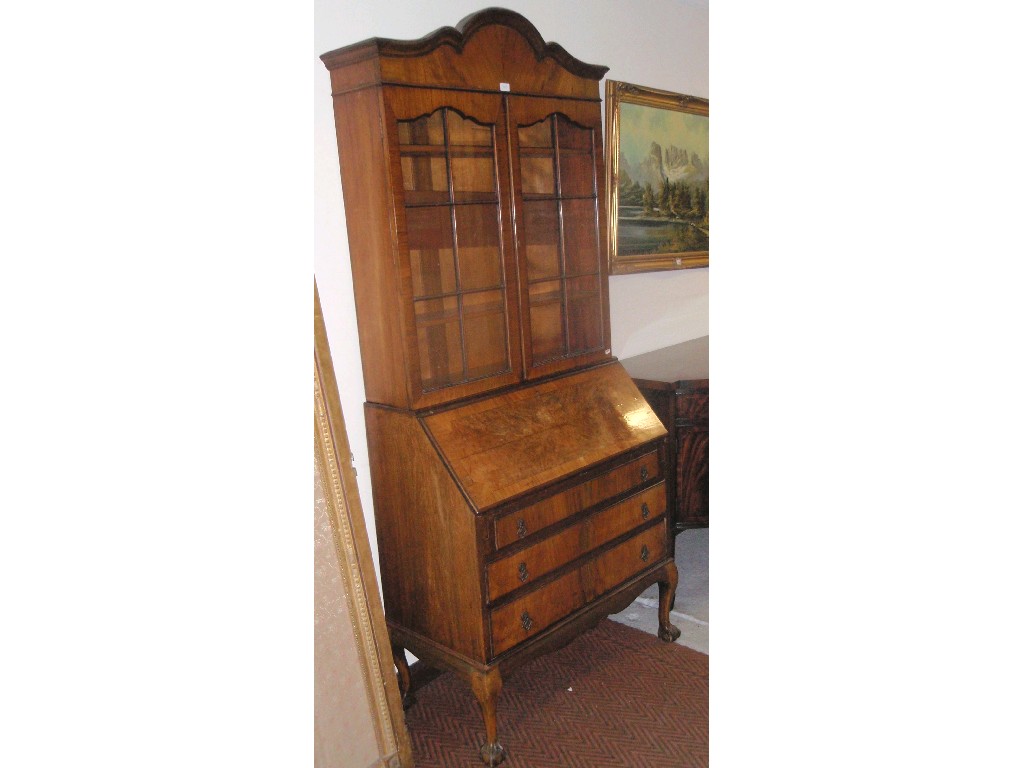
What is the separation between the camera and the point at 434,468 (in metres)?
2.24

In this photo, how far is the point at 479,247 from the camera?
8.12 feet

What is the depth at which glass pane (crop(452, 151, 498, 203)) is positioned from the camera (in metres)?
2.37

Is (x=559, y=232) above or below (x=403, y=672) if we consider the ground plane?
above

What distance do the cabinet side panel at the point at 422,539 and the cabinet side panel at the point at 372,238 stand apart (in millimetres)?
137

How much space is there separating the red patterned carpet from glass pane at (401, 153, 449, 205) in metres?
1.68

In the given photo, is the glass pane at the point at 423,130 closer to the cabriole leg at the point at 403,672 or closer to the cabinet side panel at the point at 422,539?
the cabinet side panel at the point at 422,539

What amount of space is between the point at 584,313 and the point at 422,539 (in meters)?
1.08

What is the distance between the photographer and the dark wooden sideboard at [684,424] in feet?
10.0

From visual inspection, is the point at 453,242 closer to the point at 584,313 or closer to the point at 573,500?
the point at 584,313

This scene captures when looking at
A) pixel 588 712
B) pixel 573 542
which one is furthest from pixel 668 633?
pixel 573 542

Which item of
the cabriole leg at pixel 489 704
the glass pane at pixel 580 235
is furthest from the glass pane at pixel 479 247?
the cabriole leg at pixel 489 704
